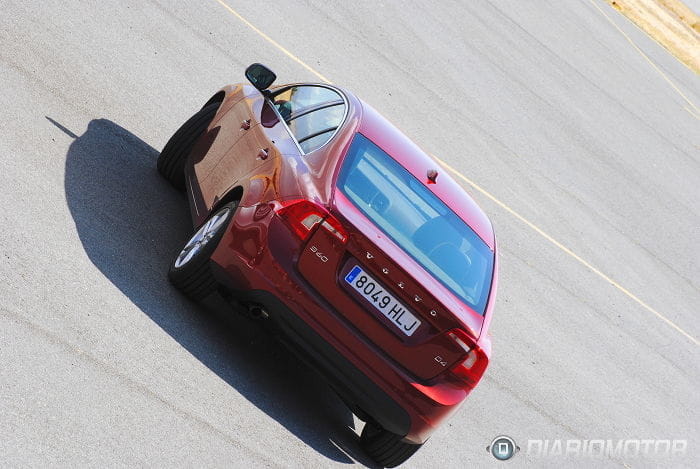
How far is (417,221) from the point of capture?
697cm

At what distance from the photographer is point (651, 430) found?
34.8 ft

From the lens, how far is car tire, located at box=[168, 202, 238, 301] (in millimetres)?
7082

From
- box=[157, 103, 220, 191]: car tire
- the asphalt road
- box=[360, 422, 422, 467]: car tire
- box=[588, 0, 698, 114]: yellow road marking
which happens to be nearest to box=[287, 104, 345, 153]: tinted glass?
box=[157, 103, 220, 191]: car tire

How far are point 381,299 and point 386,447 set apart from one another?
50.7 inches

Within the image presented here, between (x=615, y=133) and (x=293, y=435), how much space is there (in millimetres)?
12615

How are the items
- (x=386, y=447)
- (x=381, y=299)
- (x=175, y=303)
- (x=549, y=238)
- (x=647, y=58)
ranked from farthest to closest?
(x=647, y=58), (x=549, y=238), (x=175, y=303), (x=386, y=447), (x=381, y=299)

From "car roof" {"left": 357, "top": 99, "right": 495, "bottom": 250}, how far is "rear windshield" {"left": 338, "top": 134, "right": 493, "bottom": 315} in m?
0.08

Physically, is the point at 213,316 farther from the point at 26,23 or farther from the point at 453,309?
the point at 26,23

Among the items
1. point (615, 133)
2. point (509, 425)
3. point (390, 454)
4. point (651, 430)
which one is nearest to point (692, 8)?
point (615, 133)

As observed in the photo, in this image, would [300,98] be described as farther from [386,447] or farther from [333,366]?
[386,447]

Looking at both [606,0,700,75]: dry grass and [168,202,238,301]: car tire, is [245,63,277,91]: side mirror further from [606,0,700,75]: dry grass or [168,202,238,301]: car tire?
[606,0,700,75]: dry grass

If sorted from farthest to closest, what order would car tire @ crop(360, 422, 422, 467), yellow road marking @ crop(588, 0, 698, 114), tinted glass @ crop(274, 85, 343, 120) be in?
yellow road marking @ crop(588, 0, 698, 114)
tinted glass @ crop(274, 85, 343, 120)
car tire @ crop(360, 422, 422, 467)

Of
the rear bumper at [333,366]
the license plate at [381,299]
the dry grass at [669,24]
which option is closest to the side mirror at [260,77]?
the rear bumper at [333,366]

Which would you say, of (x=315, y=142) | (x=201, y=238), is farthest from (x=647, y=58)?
(x=201, y=238)
